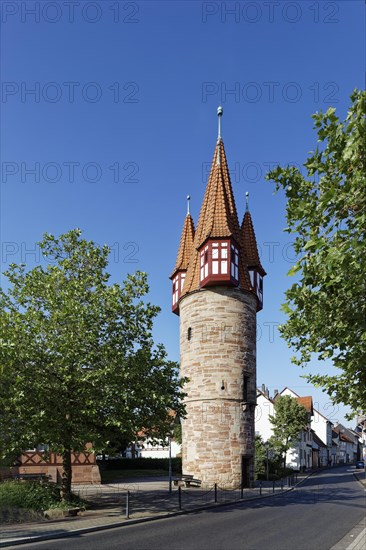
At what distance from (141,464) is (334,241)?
42051 millimetres

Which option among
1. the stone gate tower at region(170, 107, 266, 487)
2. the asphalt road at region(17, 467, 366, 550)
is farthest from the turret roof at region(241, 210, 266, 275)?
the asphalt road at region(17, 467, 366, 550)

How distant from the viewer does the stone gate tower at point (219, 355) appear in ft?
91.0

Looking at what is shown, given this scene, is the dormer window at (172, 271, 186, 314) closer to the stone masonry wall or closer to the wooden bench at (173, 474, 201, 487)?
the stone masonry wall

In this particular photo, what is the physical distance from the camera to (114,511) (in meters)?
16.5

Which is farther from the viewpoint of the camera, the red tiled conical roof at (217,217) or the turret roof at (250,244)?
the turret roof at (250,244)

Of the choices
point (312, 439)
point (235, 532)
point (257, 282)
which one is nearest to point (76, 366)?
point (235, 532)

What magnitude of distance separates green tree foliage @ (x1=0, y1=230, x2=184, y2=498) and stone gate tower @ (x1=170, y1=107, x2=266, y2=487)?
9449 millimetres

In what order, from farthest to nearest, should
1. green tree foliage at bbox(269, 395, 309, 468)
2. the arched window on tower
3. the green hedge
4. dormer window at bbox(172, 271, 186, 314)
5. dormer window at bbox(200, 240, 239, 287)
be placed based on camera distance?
green tree foliage at bbox(269, 395, 309, 468) → the green hedge → dormer window at bbox(172, 271, 186, 314) → the arched window on tower → dormer window at bbox(200, 240, 239, 287)

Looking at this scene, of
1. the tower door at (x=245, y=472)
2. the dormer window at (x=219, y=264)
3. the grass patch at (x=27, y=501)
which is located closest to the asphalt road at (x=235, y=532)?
the grass patch at (x=27, y=501)

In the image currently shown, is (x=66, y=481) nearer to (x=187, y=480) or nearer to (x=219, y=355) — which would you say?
(x=187, y=480)

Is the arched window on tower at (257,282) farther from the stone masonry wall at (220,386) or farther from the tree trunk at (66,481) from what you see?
the tree trunk at (66,481)

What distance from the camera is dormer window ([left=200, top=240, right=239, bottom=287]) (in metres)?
28.8

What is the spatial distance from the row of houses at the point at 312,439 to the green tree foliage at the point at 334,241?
46547mm

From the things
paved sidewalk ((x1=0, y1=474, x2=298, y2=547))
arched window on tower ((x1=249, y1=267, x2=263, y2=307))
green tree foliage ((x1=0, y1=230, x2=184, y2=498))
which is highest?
arched window on tower ((x1=249, y1=267, x2=263, y2=307))
